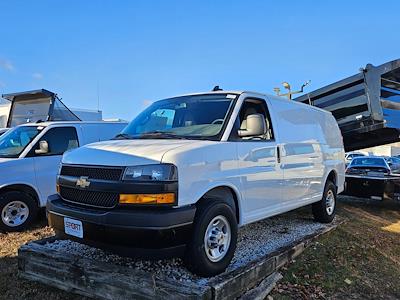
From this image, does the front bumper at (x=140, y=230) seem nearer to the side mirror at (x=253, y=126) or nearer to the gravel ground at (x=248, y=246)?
the gravel ground at (x=248, y=246)

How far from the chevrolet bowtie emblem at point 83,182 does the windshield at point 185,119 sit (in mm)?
1003

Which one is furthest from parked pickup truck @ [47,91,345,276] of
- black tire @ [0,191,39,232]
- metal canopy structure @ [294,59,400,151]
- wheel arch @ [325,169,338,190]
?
metal canopy structure @ [294,59,400,151]

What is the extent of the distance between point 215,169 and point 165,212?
842 mm

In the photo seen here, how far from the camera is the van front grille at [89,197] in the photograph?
3.61 metres

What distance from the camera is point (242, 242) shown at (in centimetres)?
555

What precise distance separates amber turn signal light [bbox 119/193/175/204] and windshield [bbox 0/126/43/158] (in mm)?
4282

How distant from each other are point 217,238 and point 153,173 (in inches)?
41.1

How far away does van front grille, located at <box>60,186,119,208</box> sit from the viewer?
361cm

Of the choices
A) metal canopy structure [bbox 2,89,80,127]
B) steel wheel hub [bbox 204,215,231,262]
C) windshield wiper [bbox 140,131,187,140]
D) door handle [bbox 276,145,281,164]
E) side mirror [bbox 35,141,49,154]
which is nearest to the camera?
steel wheel hub [bbox 204,215,231,262]

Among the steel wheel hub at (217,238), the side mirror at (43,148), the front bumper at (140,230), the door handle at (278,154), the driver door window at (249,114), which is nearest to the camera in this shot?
the front bumper at (140,230)

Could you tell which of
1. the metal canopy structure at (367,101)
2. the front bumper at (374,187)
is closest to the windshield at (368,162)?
the front bumper at (374,187)

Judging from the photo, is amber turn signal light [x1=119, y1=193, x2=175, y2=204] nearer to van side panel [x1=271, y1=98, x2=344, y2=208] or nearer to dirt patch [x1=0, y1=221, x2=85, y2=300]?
dirt patch [x1=0, y1=221, x2=85, y2=300]

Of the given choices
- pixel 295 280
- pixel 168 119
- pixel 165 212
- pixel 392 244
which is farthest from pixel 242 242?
pixel 392 244

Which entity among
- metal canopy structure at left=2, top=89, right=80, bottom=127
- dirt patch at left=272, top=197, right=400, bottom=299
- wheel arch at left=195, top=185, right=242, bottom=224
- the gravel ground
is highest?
metal canopy structure at left=2, top=89, right=80, bottom=127
